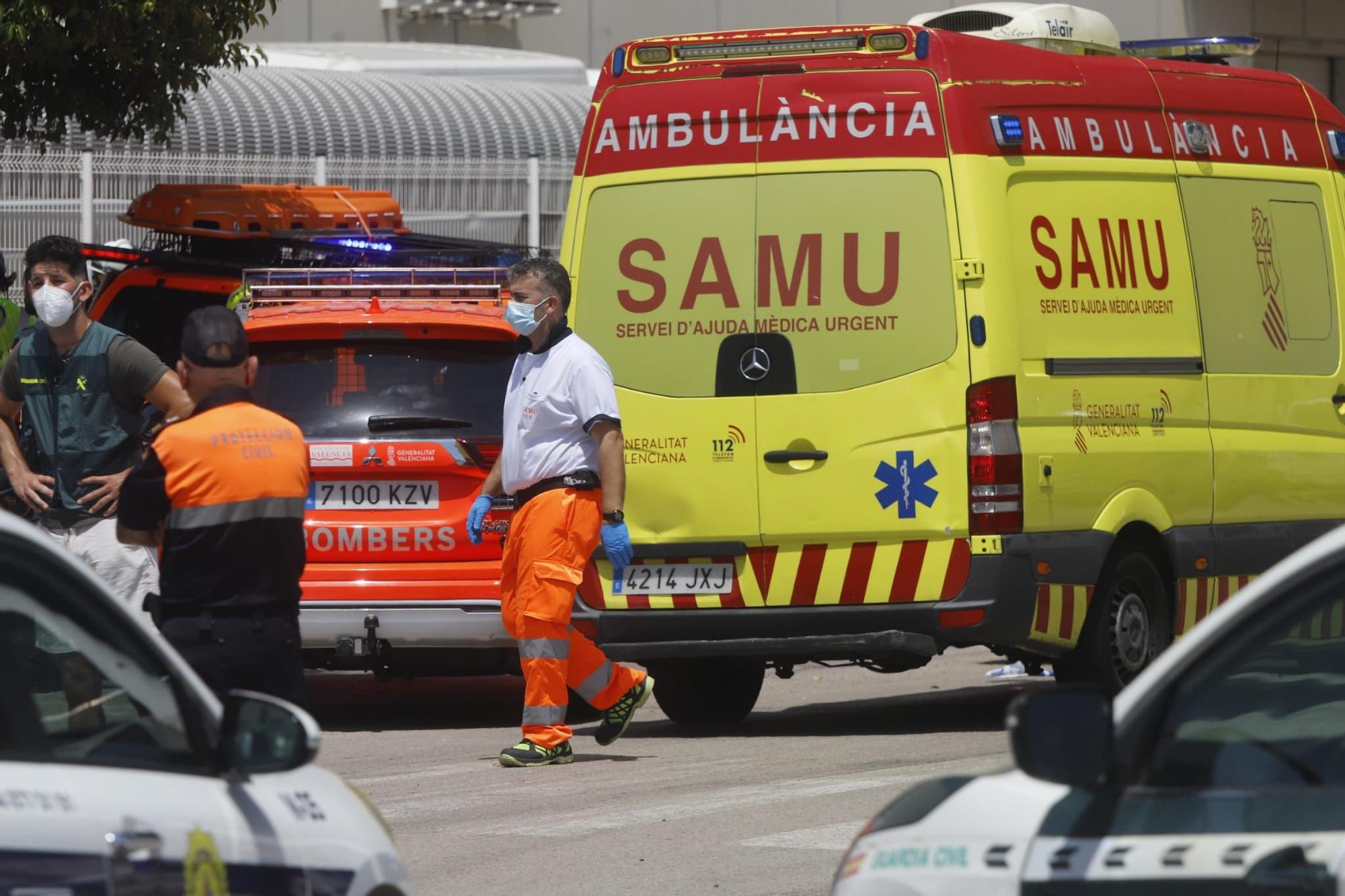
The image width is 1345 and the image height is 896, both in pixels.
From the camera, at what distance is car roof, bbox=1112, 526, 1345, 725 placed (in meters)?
3.44

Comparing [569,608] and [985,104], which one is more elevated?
[985,104]

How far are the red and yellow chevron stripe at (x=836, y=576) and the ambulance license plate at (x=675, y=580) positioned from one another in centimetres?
2

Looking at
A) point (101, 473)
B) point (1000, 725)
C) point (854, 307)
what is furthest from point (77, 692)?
point (1000, 725)

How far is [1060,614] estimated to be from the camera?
920 centimetres

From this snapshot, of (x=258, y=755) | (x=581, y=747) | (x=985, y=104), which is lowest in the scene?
(x=581, y=747)

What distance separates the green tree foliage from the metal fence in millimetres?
2121

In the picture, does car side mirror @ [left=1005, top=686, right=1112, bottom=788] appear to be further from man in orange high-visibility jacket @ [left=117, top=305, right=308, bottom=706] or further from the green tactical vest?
the green tactical vest

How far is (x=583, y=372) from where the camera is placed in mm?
8727

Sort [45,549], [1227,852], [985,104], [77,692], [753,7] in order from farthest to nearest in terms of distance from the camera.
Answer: [753,7]
[985,104]
[77,692]
[45,549]
[1227,852]

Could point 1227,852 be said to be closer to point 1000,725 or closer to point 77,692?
point 77,692

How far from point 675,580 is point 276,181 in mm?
11812

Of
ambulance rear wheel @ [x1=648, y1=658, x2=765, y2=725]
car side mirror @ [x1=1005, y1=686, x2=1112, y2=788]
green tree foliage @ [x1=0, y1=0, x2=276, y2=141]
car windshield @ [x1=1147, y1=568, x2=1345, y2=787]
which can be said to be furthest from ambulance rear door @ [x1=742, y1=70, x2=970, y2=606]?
green tree foliage @ [x1=0, y1=0, x2=276, y2=141]

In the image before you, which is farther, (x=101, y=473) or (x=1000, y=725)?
(x=1000, y=725)

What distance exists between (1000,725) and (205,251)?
6479 millimetres
